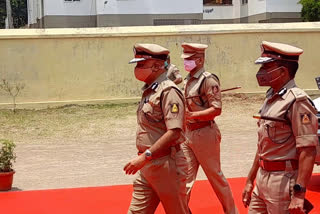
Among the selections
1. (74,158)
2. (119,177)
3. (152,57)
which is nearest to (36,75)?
(74,158)

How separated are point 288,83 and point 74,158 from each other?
22.7 feet

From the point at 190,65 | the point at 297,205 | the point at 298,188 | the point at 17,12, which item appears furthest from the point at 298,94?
the point at 17,12

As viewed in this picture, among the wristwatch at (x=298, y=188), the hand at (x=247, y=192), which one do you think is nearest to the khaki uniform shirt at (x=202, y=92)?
the hand at (x=247, y=192)

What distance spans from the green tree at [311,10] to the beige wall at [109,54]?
897 cm

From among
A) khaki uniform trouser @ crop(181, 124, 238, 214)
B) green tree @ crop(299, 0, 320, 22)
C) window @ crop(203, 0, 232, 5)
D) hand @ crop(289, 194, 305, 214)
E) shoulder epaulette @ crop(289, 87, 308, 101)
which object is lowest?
khaki uniform trouser @ crop(181, 124, 238, 214)

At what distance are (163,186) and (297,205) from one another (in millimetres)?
1202

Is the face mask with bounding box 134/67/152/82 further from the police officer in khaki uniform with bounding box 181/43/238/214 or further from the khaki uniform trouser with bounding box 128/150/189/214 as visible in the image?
the police officer in khaki uniform with bounding box 181/43/238/214

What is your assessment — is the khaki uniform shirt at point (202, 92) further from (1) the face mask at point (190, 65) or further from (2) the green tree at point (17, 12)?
(2) the green tree at point (17, 12)

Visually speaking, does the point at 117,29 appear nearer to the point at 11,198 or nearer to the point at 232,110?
the point at 232,110

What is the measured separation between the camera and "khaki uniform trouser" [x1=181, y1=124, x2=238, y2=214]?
5.84 m

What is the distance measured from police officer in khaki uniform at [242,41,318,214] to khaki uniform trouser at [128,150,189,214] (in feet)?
2.26

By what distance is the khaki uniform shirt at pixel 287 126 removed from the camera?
3781mm

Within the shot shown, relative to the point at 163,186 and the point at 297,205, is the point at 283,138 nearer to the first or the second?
the point at 297,205

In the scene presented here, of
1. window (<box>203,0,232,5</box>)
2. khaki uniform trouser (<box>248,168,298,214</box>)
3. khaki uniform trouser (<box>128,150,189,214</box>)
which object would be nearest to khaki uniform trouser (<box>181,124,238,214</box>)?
khaki uniform trouser (<box>128,150,189,214</box>)
